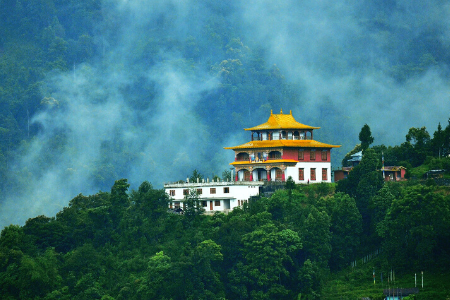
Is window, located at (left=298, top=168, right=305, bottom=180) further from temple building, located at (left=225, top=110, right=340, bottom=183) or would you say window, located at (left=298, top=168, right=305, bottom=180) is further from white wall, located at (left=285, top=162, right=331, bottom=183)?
white wall, located at (left=285, top=162, right=331, bottom=183)

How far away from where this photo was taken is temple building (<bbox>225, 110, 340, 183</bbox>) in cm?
9156

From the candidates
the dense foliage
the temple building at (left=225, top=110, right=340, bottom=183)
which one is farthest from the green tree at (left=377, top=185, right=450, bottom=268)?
the temple building at (left=225, top=110, right=340, bottom=183)

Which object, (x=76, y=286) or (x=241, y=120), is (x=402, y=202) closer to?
(x=76, y=286)

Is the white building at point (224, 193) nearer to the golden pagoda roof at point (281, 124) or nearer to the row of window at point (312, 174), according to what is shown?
the row of window at point (312, 174)

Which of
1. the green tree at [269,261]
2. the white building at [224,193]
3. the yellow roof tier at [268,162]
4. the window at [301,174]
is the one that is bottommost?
the green tree at [269,261]

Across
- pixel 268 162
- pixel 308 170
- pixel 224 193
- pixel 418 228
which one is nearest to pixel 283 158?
pixel 268 162

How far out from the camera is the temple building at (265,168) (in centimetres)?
8900

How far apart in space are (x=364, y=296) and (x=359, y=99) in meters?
126

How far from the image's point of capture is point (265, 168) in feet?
302

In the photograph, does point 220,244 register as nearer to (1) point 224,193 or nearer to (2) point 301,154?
(1) point 224,193

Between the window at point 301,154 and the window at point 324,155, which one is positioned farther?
the window at point 324,155

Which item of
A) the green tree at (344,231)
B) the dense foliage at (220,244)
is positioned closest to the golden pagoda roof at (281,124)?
the dense foliage at (220,244)

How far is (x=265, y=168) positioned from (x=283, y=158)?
212 cm


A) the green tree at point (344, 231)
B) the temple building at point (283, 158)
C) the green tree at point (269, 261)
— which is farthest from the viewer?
the temple building at point (283, 158)
